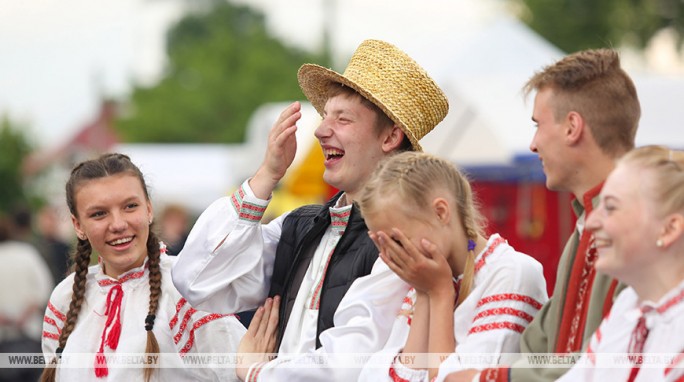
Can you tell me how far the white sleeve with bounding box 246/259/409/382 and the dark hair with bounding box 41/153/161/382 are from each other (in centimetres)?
87

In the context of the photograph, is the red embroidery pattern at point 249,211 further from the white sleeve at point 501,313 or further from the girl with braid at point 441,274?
the white sleeve at point 501,313

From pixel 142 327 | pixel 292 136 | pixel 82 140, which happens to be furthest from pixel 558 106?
pixel 82 140

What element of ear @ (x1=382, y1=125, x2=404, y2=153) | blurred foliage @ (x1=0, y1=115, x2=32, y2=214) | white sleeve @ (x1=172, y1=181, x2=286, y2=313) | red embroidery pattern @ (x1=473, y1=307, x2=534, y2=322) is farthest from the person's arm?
blurred foliage @ (x1=0, y1=115, x2=32, y2=214)

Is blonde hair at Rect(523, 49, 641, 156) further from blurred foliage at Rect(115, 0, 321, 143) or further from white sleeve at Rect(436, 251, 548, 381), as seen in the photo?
blurred foliage at Rect(115, 0, 321, 143)

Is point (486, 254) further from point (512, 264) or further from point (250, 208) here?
point (250, 208)

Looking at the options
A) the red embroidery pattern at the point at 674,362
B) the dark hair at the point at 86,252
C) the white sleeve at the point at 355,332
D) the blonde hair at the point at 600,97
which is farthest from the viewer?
the dark hair at the point at 86,252

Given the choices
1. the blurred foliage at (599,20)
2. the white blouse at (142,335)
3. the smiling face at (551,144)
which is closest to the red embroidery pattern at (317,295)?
the white blouse at (142,335)

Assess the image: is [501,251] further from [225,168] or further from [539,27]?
[539,27]

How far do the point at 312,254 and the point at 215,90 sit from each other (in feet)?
141

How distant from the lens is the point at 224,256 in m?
3.83

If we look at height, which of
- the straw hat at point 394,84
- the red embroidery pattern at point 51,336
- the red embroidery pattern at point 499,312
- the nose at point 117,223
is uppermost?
the straw hat at point 394,84

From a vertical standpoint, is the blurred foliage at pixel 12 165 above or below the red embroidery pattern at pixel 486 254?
above

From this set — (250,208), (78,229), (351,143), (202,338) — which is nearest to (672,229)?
(351,143)

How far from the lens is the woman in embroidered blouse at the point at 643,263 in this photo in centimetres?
250
